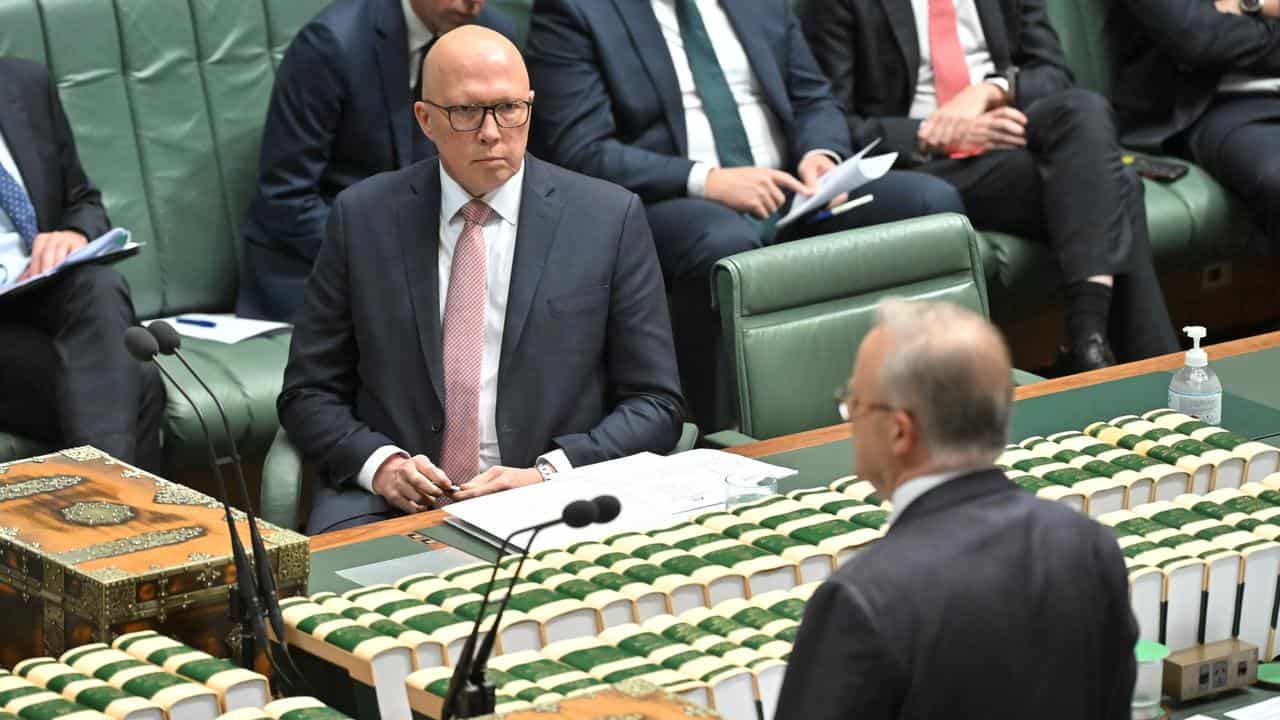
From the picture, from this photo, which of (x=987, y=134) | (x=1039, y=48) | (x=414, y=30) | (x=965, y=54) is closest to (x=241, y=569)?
(x=414, y=30)

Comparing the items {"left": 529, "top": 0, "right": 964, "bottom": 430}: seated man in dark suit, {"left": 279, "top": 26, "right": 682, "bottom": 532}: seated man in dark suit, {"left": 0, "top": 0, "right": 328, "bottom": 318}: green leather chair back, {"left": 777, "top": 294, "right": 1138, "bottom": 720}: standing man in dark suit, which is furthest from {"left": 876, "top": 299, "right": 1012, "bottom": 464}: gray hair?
{"left": 0, "top": 0, "right": 328, "bottom": 318}: green leather chair back

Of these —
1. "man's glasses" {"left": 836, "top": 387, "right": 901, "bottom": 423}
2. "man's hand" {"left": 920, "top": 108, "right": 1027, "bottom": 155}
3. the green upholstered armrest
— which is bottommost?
the green upholstered armrest

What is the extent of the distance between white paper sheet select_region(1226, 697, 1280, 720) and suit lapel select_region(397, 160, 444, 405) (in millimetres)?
1544

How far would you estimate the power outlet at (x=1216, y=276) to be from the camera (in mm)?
5562

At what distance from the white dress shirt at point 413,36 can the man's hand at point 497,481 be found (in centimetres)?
167

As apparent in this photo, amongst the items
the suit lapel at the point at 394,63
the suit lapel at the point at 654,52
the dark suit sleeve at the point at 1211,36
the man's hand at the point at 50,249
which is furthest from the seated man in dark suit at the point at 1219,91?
the man's hand at the point at 50,249

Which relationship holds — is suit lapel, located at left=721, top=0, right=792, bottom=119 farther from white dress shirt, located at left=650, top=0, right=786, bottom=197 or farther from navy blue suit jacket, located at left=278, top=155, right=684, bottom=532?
navy blue suit jacket, located at left=278, top=155, right=684, bottom=532

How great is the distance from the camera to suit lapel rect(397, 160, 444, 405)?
3.35 m

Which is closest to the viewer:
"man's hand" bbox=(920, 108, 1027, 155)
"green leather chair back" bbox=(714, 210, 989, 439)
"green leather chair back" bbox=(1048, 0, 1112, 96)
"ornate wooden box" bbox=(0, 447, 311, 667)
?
"ornate wooden box" bbox=(0, 447, 311, 667)

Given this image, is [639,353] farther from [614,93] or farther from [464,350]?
[614,93]

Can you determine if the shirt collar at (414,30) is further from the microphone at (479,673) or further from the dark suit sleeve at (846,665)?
the dark suit sleeve at (846,665)

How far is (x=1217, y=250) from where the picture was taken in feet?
17.6

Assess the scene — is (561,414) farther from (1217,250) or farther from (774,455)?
(1217,250)

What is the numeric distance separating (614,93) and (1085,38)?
1721 millimetres
